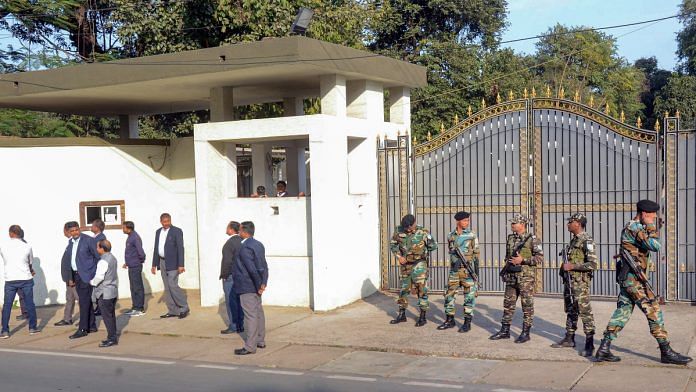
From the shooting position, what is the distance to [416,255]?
10094mm

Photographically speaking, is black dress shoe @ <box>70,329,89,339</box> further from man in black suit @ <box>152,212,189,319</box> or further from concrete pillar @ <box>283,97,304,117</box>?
concrete pillar @ <box>283,97,304,117</box>

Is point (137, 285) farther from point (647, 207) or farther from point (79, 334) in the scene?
point (647, 207)

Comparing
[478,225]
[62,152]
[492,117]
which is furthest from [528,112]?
[62,152]

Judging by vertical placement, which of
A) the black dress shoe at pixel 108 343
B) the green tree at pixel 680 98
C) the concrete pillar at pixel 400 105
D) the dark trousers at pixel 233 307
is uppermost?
the green tree at pixel 680 98

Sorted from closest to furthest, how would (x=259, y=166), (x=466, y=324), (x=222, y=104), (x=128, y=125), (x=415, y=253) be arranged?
(x=466, y=324), (x=415, y=253), (x=222, y=104), (x=259, y=166), (x=128, y=125)

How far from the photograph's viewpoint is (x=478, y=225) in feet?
40.2

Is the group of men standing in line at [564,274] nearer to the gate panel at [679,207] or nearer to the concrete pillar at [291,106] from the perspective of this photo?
the gate panel at [679,207]

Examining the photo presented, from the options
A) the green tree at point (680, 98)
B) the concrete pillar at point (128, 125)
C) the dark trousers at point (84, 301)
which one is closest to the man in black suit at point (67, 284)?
the dark trousers at point (84, 301)

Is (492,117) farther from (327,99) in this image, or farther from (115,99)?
(115,99)

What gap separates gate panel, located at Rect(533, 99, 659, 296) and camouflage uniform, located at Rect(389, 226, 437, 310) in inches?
97.2

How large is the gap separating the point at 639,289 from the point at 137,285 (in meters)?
7.90

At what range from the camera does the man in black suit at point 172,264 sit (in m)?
11.7

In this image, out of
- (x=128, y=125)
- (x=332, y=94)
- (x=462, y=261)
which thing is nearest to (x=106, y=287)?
(x=332, y=94)

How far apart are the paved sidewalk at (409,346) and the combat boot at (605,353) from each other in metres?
0.11
